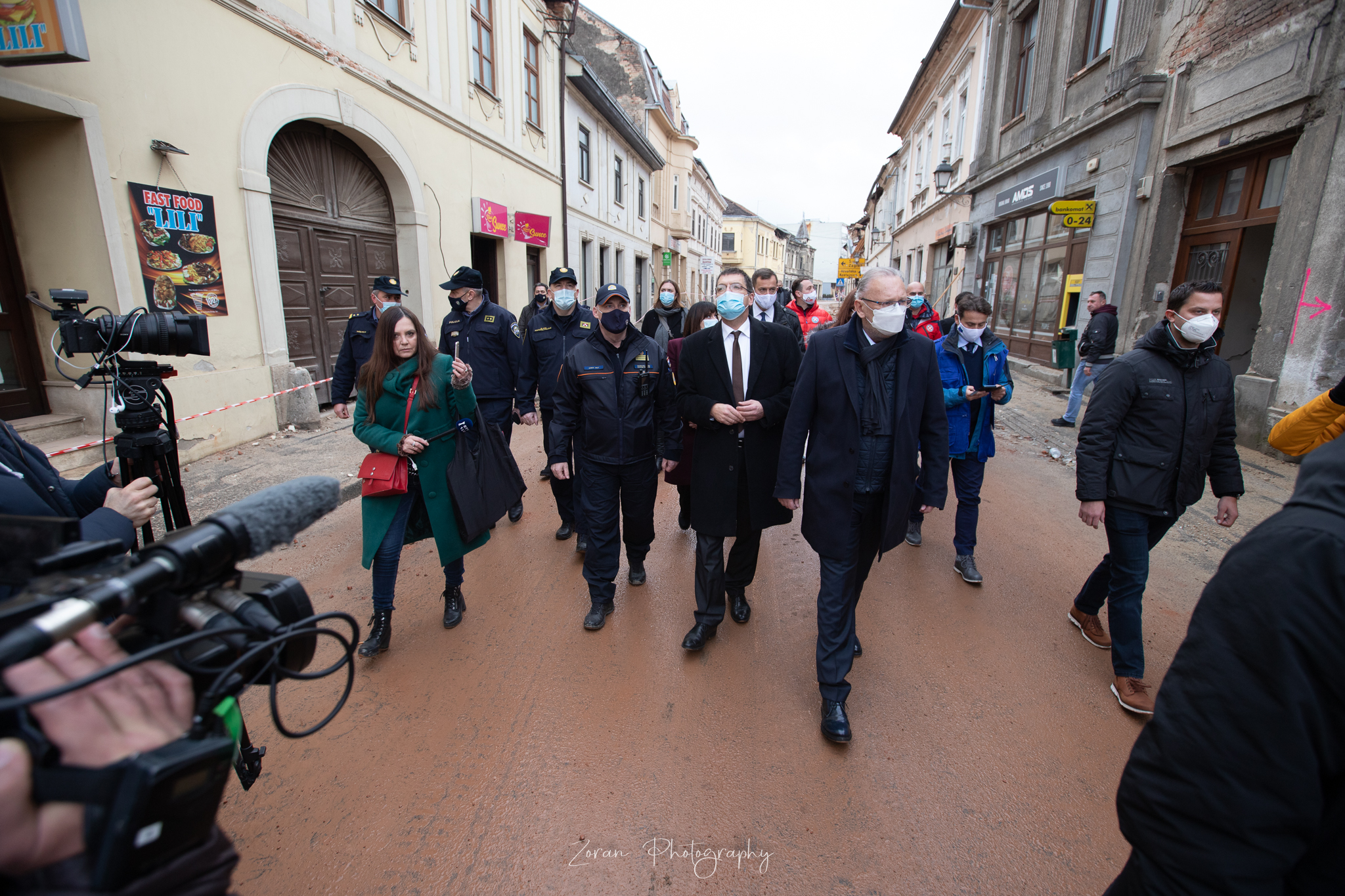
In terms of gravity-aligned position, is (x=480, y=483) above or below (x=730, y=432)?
below

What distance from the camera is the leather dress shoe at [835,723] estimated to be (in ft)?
8.86

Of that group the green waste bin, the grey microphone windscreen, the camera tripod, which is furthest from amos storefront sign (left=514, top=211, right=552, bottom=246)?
the grey microphone windscreen

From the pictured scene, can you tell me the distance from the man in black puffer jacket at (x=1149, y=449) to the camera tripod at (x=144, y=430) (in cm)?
397

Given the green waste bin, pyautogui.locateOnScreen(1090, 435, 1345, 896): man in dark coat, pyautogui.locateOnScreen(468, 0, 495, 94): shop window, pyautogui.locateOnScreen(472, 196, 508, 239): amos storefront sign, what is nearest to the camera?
pyautogui.locateOnScreen(1090, 435, 1345, 896): man in dark coat

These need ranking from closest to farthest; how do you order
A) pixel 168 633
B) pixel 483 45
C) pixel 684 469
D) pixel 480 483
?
pixel 168 633 → pixel 480 483 → pixel 684 469 → pixel 483 45

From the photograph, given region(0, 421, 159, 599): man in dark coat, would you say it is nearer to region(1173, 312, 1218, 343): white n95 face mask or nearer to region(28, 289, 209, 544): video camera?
region(28, 289, 209, 544): video camera

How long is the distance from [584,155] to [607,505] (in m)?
18.0

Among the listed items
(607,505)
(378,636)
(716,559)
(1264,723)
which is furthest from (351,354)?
(1264,723)

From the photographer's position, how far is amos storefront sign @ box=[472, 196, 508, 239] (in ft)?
40.0

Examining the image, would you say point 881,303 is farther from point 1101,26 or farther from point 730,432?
point 1101,26

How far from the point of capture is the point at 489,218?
41.3 feet

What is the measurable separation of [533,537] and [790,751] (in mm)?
2933

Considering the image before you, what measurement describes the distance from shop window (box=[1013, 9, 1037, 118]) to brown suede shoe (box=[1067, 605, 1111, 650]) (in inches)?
560

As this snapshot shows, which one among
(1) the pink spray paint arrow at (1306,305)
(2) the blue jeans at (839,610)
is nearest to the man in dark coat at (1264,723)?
(2) the blue jeans at (839,610)
